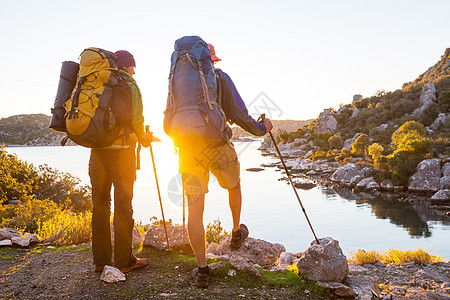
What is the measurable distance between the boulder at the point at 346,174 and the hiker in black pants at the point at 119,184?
39.6m

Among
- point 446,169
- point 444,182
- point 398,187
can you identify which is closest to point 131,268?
point 444,182

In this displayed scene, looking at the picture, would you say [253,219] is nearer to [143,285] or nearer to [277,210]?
[277,210]

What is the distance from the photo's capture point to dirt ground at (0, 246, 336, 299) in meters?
3.34

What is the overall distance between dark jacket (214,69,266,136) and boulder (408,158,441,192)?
33498mm

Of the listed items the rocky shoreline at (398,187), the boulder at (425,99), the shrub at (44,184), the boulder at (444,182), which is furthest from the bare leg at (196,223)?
the boulder at (425,99)

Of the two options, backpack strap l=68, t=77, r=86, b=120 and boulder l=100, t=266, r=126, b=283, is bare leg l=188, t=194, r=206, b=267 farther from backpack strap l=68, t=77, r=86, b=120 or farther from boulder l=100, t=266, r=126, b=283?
backpack strap l=68, t=77, r=86, b=120

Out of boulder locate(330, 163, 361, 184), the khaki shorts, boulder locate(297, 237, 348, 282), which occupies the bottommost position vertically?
boulder locate(330, 163, 361, 184)

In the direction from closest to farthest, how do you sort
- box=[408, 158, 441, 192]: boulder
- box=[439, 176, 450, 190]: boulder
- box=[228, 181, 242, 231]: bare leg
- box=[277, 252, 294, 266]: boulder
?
box=[228, 181, 242, 231]: bare leg → box=[277, 252, 294, 266]: boulder → box=[439, 176, 450, 190]: boulder → box=[408, 158, 441, 192]: boulder

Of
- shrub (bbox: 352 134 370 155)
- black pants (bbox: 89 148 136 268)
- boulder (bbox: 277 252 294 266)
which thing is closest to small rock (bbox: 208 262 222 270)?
black pants (bbox: 89 148 136 268)

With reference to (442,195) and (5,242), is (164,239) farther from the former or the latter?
(442,195)

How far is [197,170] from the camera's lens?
3.45m

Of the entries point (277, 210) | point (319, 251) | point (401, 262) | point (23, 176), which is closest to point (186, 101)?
point (319, 251)

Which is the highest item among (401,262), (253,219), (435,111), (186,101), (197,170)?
Answer: (435,111)

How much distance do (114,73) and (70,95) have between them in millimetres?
520
